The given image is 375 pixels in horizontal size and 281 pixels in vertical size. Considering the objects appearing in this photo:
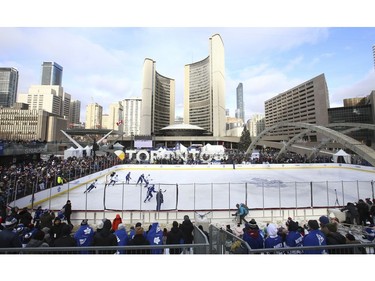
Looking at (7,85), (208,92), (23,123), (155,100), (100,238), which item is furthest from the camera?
(7,85)

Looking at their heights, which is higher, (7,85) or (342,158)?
(7,85)

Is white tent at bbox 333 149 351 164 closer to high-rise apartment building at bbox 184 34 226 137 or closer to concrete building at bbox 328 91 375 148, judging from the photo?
concrete building at bbox 328 91 375 148

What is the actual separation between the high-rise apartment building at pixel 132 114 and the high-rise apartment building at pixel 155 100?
51227 millimetres

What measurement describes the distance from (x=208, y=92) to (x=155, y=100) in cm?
3244

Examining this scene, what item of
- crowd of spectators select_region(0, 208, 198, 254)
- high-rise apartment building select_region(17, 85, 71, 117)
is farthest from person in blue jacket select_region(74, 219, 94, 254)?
high-rise apartment building select_region(17, 85, 71, 117)

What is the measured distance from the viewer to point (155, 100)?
122 m

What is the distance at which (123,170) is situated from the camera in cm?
2634

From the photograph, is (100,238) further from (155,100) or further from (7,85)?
(7,85)

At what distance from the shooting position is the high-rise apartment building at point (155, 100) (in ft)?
359

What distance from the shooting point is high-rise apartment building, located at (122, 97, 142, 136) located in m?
179

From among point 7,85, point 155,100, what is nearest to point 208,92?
point 155,100

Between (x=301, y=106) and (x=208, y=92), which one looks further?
(x=208, y=92)
